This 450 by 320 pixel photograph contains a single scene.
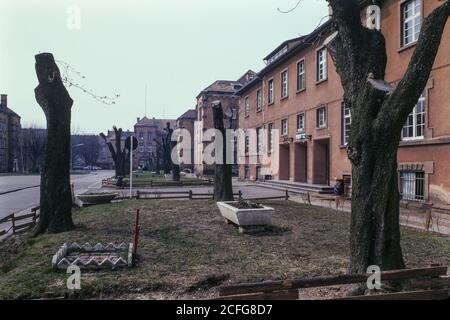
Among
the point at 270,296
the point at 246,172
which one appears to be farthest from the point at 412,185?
the point at 246,172

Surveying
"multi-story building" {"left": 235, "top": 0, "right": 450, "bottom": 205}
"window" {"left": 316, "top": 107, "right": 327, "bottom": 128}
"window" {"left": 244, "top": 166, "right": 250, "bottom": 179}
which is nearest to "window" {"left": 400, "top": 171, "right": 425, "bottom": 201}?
"multi-story building" {"left": 235, "top": 0, "right": 450, "bottom": 205}

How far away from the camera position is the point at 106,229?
10703 mm

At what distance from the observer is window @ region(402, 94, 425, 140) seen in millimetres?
15440

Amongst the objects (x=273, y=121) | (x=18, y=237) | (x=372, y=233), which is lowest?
(x=18, y=237)

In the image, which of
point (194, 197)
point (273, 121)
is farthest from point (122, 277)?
point (273, 121)

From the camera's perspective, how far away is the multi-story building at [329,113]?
47.6 feet

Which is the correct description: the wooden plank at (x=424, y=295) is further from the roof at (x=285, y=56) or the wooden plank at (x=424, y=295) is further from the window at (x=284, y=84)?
the window at (x=284, y=84)

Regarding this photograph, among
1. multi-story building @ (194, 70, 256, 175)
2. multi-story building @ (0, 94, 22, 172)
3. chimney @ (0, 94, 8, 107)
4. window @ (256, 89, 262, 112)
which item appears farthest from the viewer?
chimney @ (0, 94, 8, 107)

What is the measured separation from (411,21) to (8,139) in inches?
3136

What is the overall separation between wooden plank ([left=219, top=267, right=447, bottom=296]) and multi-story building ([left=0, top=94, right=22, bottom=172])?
82169mm

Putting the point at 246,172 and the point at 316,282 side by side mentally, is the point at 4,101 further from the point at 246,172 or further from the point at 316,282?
the point at 316,282

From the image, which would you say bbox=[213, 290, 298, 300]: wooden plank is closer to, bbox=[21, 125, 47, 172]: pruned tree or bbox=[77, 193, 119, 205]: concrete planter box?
bbox=[77, 193, 119, 205]: concrete planter box
